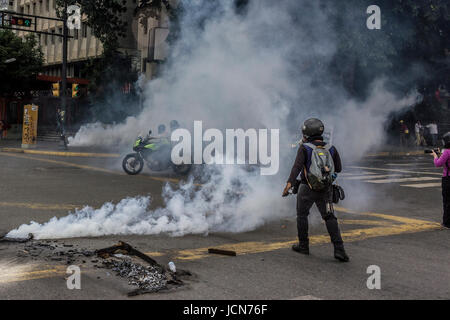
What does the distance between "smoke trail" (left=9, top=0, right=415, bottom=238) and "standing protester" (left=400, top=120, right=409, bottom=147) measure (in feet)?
56.1

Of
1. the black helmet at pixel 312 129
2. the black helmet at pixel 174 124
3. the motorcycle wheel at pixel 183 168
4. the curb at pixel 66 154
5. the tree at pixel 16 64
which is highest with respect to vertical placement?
the tree at pixel 16 64

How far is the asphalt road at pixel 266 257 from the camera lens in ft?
15.6

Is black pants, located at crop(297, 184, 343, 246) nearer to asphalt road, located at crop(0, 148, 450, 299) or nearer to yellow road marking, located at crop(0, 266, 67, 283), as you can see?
asphalt road, located at crop(0, 148, 450, 299)

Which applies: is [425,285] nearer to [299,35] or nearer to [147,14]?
[299,35]

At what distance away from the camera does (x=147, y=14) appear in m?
18.0

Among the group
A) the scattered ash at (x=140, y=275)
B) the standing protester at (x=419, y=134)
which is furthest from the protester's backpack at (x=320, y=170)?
the standing protester at (x=419, y=134)

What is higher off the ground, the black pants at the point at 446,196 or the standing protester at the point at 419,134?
the standing protester at the point at 419,134

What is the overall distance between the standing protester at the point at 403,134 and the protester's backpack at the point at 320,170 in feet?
81.5

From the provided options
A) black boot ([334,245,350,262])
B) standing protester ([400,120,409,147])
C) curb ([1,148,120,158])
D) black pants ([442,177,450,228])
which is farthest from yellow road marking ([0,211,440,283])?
standing protester ([400,120,409,147])

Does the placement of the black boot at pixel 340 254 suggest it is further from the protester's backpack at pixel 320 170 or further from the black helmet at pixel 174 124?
the black helmet at pixel 174 124

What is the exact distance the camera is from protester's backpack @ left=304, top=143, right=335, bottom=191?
20.1ft
